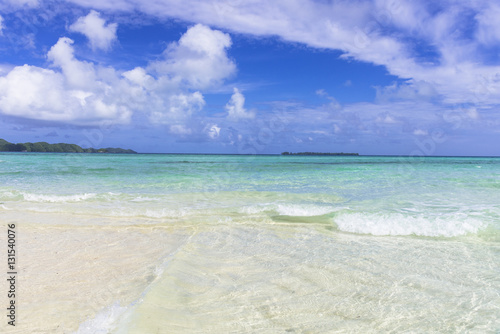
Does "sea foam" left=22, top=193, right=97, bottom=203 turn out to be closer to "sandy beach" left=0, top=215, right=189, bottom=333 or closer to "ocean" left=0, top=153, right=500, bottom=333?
"ocean" left=0, top=153, right=500, bottom=333

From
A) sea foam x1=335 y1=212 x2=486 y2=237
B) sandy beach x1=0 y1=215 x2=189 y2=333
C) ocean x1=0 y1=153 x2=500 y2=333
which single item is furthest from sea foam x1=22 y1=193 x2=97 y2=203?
sea foam x1=335 y1=212 x2=486 y2=237

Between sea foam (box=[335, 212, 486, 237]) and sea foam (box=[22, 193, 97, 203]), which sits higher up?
sea foam (box=[335, 212, 486, 237])

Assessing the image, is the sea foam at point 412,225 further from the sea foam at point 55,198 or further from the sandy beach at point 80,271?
the sea foam at point 55,198

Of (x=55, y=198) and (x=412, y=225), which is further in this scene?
(x=55, y=198)

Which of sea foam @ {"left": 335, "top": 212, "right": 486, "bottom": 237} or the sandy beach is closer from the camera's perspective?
the sandy beach

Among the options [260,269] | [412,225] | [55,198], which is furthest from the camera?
[55,198]

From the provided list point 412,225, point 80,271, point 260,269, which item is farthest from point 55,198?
point 412,225

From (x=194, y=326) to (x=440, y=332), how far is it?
279 cm

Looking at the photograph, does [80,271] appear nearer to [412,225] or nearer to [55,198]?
[412,225]

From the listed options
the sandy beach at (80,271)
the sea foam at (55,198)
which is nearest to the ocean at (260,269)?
the sandy beach at (80,271)

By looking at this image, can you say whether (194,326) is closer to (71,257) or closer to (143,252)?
(143,252)

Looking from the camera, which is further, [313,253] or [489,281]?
[313,253]

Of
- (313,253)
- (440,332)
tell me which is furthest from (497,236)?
(440,332)

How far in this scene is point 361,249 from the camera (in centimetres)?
654
